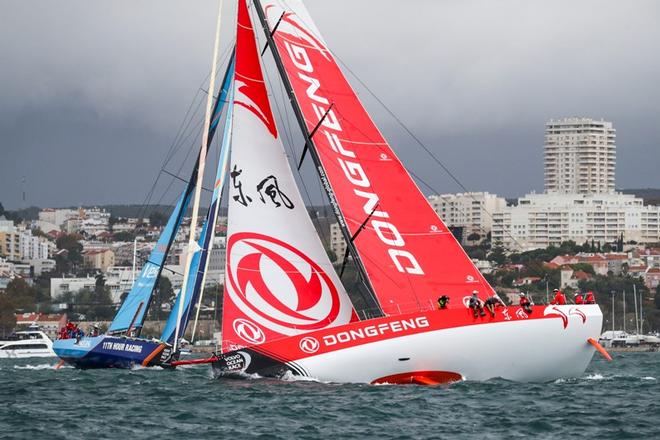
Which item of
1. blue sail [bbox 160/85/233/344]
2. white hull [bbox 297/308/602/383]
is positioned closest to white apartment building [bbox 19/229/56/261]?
blue sail [bbox 160/85/233/344]

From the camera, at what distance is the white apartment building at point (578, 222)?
16300 centimetres

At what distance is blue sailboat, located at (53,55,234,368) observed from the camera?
3362cm

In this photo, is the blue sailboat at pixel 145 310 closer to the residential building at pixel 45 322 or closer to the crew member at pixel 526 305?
the crew member at pixel 526 305

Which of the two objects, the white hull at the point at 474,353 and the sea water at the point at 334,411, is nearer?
the sea water at the point at 334,411

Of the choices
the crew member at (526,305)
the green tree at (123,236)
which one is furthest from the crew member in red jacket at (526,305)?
the green tree at (123,236)

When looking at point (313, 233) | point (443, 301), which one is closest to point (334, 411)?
point (443, 301)

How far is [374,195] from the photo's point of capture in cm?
2478

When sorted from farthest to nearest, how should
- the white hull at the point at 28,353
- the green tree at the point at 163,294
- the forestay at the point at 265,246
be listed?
1. the green tree at the point at 163,294
2. the white hull at the point at 28,353
3. the forestay at the point at 265,246

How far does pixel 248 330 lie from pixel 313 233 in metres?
2.03

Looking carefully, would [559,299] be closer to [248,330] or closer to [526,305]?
[526,305]

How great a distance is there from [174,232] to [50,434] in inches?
687

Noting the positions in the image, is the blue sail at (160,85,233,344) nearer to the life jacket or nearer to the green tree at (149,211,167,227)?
the life jacket

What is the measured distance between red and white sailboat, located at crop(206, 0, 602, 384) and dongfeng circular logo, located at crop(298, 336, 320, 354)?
0.03 m

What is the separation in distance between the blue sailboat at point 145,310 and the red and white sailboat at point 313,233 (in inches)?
280
